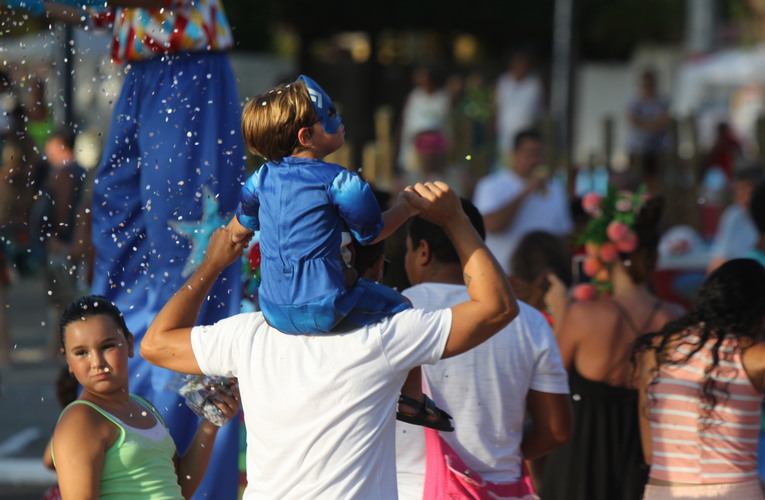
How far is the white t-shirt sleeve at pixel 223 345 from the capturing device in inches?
111

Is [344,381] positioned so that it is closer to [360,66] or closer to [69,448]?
[69,448]

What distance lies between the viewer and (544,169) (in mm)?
10875

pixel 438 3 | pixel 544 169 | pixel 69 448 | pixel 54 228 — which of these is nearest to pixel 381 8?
pixel 438 3

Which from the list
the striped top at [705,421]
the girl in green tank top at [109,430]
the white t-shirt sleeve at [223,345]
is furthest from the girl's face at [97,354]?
the striped top at [705,421]

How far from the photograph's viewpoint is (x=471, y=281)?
2703 millimetres

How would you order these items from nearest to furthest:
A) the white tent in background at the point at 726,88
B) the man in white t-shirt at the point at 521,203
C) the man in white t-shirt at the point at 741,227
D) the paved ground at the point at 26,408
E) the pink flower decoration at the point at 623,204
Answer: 1. the pink flower decoration at the point at 623,204
2. the paved ground at the point at 26,408
3. the man in white t-shirt at the point at 741,227
4. the man in white t-shirt at the point at 521,203
5. the white tent in background at the point at 726,88

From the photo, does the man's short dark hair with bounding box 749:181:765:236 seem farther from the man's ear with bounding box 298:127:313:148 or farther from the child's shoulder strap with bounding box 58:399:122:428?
the child's shoulder strap with bounding box 58:399:122:428

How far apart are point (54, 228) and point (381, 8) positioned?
15.0 meters

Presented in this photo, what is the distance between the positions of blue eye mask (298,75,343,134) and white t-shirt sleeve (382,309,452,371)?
1.54 ft

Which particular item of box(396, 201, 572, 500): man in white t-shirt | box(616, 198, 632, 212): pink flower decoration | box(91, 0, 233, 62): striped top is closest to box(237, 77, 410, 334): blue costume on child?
box(396, 201, 572, 500): man in white t-shirt

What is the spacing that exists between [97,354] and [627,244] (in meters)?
2.38

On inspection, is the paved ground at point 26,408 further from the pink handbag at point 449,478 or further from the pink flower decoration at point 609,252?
the pink flower decoration at point 609,252

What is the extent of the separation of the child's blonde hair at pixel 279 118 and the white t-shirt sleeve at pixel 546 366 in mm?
1109

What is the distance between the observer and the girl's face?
3.14 metres
